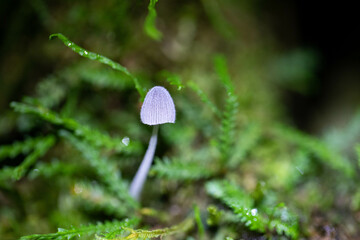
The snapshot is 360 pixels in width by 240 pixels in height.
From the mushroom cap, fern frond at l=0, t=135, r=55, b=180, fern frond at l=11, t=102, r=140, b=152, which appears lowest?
fern frond at l=0, t=135, r=55, b=180

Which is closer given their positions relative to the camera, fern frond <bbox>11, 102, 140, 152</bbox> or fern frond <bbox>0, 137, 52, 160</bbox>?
fern frond <bbox>11, 102, 140, 152</bbox>

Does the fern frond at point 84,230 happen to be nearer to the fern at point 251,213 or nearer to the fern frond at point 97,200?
the fern frond at point 97,200

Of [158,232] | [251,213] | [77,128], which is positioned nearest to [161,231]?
[158,232]

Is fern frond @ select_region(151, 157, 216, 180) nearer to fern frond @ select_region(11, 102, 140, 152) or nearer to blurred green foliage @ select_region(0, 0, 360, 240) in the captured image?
blurred green foliage @ select_region(0, 0, 360, 240)

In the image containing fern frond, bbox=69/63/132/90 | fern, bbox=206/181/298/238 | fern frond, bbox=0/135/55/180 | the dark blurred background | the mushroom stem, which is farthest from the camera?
the dark blurred background

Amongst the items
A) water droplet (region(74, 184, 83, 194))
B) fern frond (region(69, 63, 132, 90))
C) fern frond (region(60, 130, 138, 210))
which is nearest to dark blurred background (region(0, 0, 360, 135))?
fern frond (region(69, 63, 132, 90))

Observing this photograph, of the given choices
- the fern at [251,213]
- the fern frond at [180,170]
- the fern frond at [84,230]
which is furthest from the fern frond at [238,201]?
the fern frond at [84,230]

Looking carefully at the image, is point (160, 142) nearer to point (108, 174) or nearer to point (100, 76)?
point (108, 174)

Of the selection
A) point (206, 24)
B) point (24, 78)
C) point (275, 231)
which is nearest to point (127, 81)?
point (24, 78)
